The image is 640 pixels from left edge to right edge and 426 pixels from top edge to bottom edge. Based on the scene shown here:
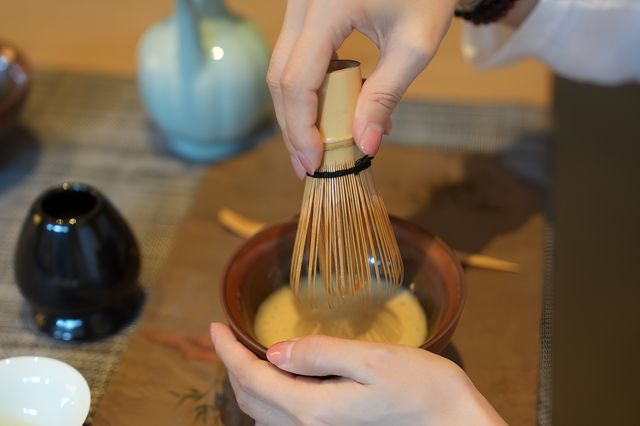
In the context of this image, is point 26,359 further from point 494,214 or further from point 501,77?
point 501,77

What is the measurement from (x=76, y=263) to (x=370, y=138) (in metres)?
0.27

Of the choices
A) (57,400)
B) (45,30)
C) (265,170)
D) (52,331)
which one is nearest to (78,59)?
(45,30)

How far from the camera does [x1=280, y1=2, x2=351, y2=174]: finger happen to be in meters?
0.50

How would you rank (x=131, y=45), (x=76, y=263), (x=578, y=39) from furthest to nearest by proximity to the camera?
(x=131, y=45) < (x=578, y=39) < (x=76, y=263)

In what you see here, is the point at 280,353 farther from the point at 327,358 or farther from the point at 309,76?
the point at 309,76

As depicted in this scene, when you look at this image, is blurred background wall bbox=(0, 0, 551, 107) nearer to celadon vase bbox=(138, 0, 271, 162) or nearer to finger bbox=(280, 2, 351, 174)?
celadon vase bbox=(138, 0, 271, 162)

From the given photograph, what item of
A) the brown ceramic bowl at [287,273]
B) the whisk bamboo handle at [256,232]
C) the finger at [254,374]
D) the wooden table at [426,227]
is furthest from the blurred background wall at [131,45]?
the finger at [254,374]

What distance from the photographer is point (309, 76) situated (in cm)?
50

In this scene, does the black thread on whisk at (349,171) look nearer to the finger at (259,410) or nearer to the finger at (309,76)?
the finger at (309,76)

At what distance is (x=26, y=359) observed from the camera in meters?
0.57

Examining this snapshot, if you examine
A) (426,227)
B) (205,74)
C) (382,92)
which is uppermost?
(382,92)

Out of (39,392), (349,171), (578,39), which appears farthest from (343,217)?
(578,39)

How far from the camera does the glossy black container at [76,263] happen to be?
0.60m

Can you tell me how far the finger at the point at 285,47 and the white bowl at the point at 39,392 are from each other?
24cm
